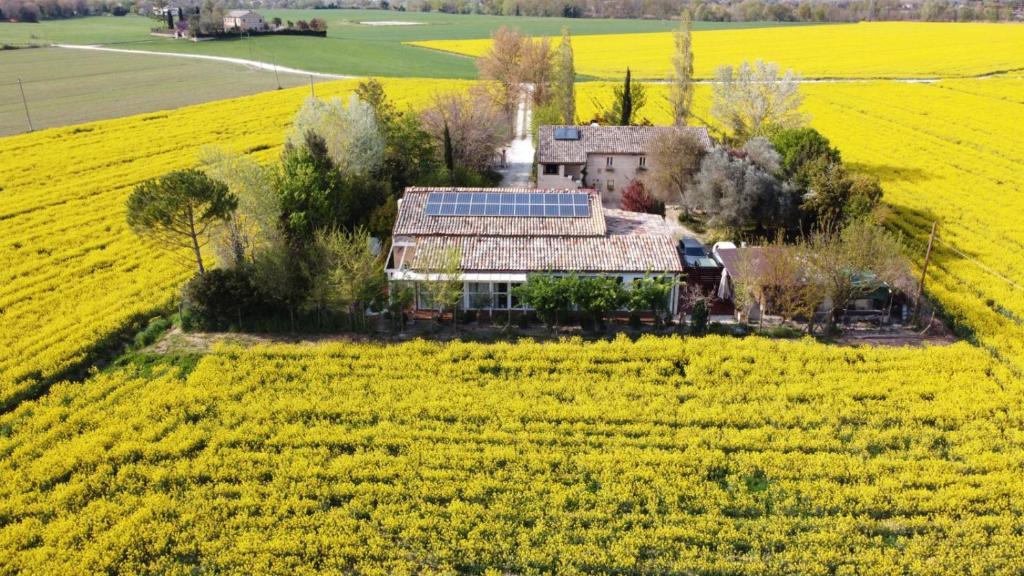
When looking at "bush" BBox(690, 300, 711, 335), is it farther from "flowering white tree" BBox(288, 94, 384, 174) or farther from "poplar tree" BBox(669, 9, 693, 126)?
"poplar tree" BBox(669, 9, 693, 126)

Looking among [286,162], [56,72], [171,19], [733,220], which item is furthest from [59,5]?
[733,220]

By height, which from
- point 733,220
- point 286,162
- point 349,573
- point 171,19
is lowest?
point 349,573

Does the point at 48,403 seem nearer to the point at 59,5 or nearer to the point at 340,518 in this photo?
the point at 340,518

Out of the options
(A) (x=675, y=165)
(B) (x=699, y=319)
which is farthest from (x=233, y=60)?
(B) (x=699, y=319)

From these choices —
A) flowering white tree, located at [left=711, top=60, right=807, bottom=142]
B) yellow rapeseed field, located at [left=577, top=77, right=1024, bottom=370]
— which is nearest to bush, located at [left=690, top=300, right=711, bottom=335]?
yellow rapeseed field, located at [left=577, top=77, right=1024, bottom=370]

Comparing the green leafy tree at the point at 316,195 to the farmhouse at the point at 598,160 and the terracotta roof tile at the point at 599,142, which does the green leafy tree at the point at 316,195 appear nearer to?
the farmhouse at the point at 598,160

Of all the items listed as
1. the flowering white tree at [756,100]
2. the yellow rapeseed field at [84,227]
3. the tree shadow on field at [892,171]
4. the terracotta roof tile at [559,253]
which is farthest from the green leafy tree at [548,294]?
the tree shadow on field at [892,171]
